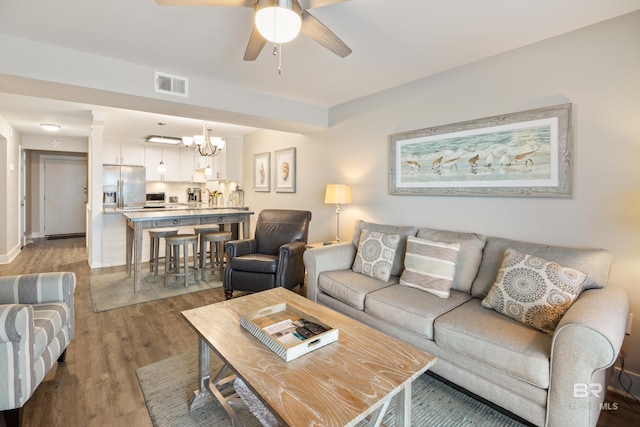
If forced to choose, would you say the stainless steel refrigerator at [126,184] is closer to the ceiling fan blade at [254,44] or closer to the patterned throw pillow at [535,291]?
the ceiling fan blade at [254,44]

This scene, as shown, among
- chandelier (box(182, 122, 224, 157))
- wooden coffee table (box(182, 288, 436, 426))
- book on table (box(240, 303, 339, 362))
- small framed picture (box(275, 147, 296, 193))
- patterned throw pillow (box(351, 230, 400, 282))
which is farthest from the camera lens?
small framed picture (box(275, 147, 296, 193))

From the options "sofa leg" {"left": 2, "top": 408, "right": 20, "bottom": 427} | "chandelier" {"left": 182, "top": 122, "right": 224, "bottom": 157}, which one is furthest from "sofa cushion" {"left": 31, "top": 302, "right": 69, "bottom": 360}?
"chandelier" {"left": 182, "top": 122, "right": 224, "bottom": 157}

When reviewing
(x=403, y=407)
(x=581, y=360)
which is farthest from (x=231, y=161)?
(x=581, y=360)

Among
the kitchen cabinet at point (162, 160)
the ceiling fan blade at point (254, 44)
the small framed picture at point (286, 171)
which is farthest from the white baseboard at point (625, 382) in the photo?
the kitchen cabinet at point (162, 160)

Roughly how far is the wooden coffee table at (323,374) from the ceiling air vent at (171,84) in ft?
6.93

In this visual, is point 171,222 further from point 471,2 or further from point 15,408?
point 471,2

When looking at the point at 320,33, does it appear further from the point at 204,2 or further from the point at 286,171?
the point at 286,171

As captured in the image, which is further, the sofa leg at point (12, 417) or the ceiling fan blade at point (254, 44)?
the ceiling fan blade at point (254, 44)

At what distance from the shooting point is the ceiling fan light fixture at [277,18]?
1.35 meters

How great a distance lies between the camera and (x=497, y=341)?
5.32 feet

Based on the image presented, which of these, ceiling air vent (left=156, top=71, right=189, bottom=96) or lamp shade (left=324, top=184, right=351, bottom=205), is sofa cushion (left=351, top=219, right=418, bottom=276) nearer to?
lamp shade (left=324, top=184, right=351, bottom=205)

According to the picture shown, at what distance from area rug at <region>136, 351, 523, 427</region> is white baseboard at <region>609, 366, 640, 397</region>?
0.91m

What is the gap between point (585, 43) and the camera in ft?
6.77

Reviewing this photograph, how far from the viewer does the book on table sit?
1.41 m
